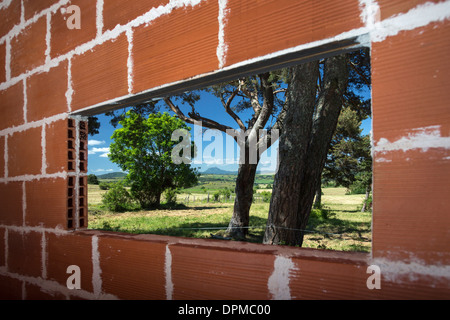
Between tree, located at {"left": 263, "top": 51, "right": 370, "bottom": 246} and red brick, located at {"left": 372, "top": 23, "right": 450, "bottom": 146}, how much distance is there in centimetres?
434

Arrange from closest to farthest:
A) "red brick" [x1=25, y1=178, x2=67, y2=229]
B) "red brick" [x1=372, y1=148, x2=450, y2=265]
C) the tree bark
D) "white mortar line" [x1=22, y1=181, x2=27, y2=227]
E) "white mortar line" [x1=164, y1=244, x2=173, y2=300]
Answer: "red brick" [x1=372, y1=148, x2=450, y2=265]
"white mortar line" [x1=164, y1=244, x2=173, y2=300]
"red brick" [x1=25, y1=178, x2=67, y2=229]
"white mortar line" [x1=22, y1=181, x2=27, y2=227]
the tree bark

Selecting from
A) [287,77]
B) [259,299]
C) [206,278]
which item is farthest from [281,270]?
[287,77]

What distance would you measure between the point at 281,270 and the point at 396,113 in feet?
2.11

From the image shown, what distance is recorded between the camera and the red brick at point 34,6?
6.85ft

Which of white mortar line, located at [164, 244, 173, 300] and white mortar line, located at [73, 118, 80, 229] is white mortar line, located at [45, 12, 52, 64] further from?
white mortar line, located at [164, 244, 173, 300]

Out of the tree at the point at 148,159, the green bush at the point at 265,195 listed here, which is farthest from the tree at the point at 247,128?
the green bush at the point at 265,195

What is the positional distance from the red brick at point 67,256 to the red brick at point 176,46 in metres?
0.94

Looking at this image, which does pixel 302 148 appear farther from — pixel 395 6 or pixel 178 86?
pixel 395 6

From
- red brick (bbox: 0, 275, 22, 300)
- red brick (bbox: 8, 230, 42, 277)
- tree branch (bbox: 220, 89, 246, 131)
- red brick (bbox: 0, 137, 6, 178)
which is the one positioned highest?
tree branch (bbox: 220, 89, 246, 131)

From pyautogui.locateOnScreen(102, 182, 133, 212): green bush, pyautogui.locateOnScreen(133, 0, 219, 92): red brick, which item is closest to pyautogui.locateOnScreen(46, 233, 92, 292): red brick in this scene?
pyautogui.locateOnScreen(133, 0, 219, 92): red brick

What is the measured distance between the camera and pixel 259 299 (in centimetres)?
118

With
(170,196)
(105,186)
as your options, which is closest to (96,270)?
(170,196)

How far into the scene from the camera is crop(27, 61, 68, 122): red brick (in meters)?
1.98
